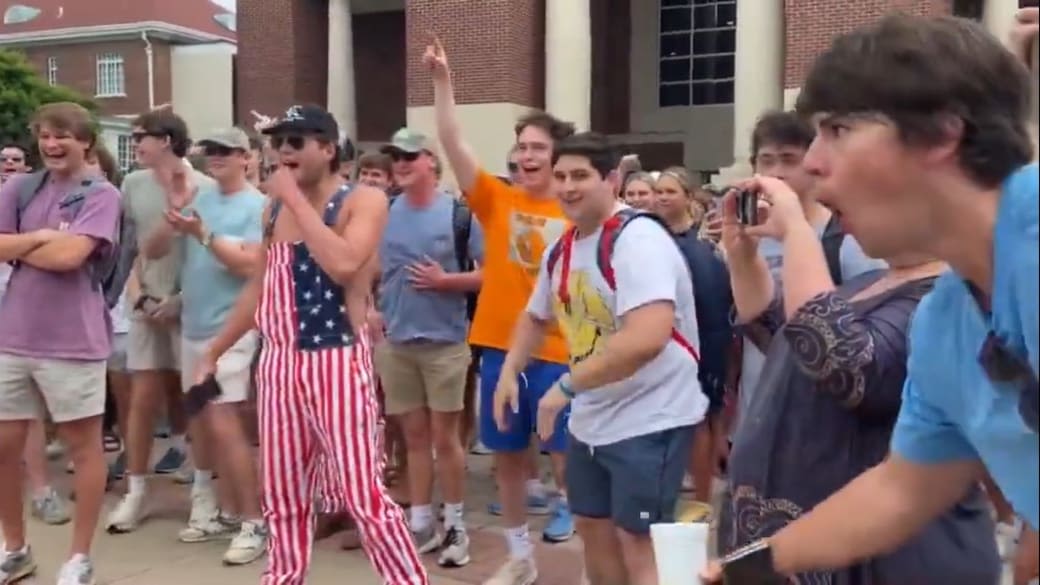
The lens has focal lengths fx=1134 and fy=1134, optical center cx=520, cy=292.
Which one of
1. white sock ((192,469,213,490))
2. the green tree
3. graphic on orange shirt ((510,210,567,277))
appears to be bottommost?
white sock ((192,469,213,490))

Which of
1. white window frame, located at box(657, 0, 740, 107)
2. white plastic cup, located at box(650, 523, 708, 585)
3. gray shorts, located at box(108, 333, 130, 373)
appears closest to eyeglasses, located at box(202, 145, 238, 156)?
gray shorts, located at box(108, 333, 130, 373)

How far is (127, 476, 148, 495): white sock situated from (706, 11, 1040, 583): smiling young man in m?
5.12

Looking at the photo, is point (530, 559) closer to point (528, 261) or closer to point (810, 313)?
point (528, 261)

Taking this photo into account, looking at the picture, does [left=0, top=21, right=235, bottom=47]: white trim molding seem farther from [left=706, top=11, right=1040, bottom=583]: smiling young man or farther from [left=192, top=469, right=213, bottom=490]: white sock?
[left=706, top=11, right=1040, bottom=583]: smiling young man

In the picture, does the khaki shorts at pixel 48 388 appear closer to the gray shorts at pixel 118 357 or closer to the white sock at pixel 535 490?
the gray shorts at pixel 118 357

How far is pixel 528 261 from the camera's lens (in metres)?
5.14

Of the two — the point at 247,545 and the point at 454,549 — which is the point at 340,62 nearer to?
the point at 247,545

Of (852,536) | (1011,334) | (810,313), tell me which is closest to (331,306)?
(810,313)

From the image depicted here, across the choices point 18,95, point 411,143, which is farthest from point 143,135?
point 18,95

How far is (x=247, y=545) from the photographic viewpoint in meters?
5.50

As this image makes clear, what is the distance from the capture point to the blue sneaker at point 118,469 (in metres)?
7.10

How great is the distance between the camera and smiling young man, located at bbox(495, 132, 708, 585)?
358cm

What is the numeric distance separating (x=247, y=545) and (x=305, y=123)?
2.36 metres

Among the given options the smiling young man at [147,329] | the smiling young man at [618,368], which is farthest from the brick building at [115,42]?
the smiling young man at [618,368]
